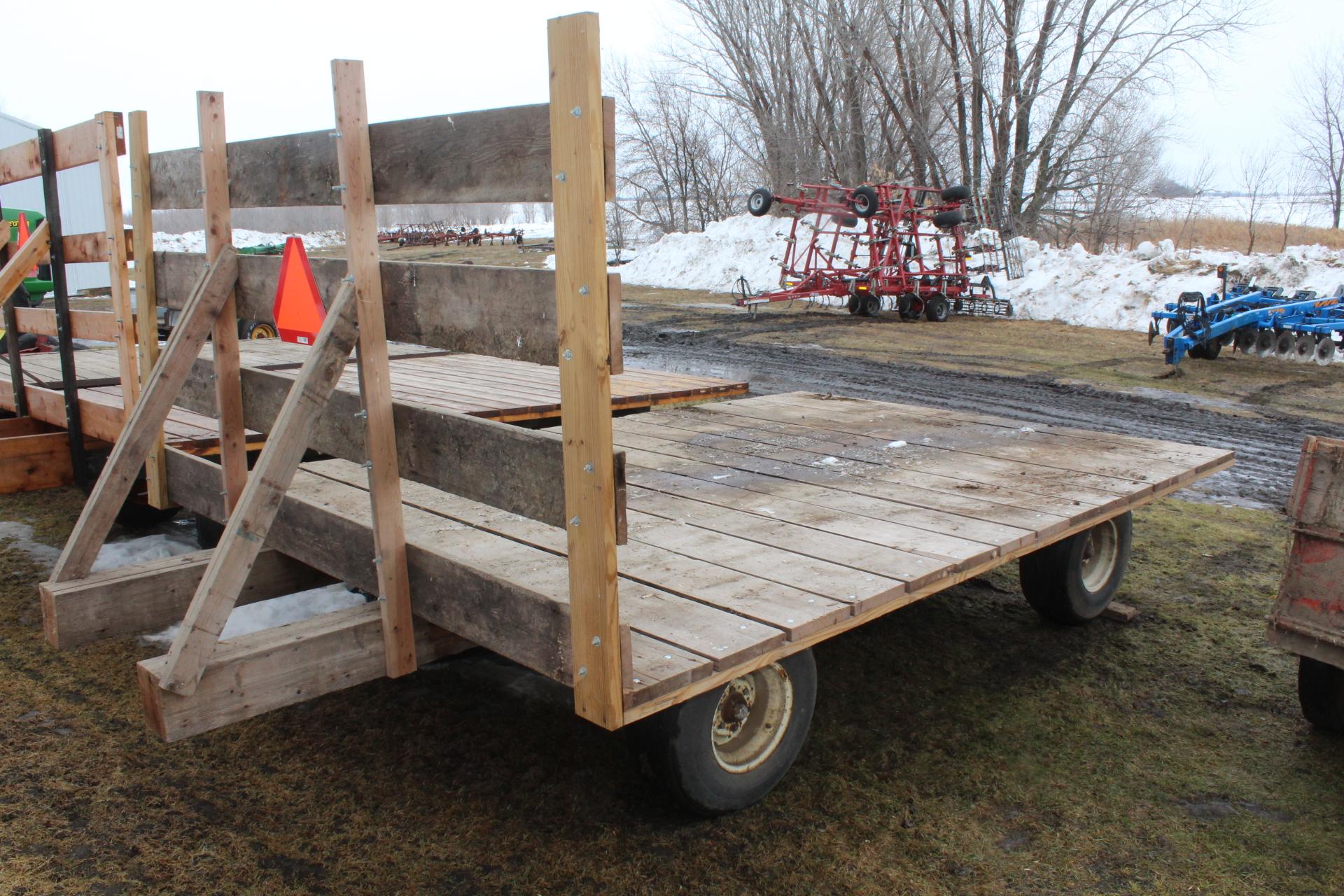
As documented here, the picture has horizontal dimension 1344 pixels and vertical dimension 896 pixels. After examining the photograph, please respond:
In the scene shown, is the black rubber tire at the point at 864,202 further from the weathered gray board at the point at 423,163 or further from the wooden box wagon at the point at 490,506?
the weathered gray board at the point at 423,163

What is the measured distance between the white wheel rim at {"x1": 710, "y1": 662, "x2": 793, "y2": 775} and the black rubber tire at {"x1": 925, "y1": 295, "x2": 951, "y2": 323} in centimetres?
1510

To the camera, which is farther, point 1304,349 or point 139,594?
point 1304,349

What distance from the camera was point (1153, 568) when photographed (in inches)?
211

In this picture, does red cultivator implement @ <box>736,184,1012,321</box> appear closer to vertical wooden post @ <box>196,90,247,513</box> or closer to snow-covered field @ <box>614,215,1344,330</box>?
snow-covered field @ <box>614,215,1344,330</box>

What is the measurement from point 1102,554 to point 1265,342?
1014 cm

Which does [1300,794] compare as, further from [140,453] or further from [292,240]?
[140,453]

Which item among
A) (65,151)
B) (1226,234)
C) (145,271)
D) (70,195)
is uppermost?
(70,195)

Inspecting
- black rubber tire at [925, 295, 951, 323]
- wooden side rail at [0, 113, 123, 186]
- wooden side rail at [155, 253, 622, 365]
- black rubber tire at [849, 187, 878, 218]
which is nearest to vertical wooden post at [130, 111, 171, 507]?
wooden side rail at [0, 113, 123, 186]

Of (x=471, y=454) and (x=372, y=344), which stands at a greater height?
(x=372, y=344)

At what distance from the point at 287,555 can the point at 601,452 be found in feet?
6.47

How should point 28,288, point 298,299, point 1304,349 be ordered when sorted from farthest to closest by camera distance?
point 1304,349 < point 28,288 < point 298,299

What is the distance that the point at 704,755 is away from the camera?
2.79 meters

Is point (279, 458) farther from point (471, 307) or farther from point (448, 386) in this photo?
point (448, 386)

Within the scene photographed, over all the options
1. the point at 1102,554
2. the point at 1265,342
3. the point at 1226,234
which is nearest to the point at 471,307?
the point at 1102,554
